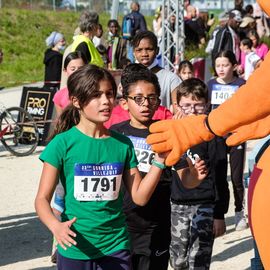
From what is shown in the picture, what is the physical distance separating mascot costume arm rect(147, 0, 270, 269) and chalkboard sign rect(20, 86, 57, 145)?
28.3 feet

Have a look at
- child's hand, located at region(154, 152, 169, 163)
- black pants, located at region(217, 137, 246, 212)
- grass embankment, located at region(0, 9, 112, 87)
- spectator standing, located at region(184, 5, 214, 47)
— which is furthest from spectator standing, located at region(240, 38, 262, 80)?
grass embankment, located at region(0, 9, 112, 87)

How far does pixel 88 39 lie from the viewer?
9.59 metres

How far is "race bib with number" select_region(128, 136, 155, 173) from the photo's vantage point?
476cm

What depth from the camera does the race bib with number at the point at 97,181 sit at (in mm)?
3994

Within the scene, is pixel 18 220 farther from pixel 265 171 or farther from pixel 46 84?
pixel 46 84

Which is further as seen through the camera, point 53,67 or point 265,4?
point 53,67

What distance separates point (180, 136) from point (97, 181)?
2.04ft

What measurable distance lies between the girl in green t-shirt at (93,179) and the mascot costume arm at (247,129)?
327mm

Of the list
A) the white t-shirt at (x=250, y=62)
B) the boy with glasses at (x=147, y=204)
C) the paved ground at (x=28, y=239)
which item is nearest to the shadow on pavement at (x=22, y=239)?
the paved ground at (x=28, y=239)

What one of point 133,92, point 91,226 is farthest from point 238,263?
point 91,226

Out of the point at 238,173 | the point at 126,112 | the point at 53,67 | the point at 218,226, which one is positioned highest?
the point at 126,112

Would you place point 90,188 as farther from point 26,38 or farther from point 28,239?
point 26,38

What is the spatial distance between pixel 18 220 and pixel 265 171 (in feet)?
15.1

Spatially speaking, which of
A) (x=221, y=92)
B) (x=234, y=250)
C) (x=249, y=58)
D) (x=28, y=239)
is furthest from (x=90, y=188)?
(x=249, y=58)
